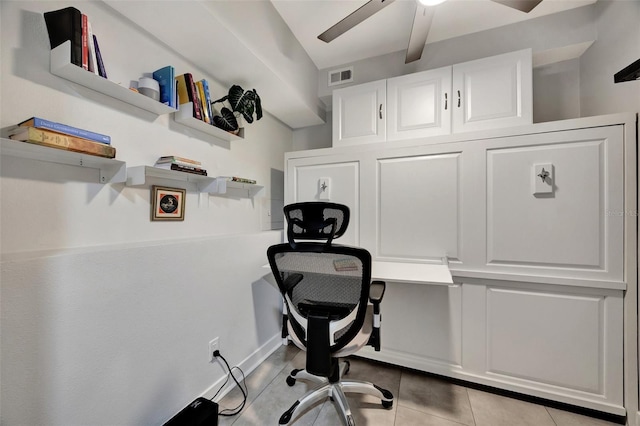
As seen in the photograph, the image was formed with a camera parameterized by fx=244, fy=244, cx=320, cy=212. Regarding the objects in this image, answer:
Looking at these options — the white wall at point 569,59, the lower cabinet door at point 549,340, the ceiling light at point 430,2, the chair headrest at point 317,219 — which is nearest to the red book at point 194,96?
the chair headrest at point 317,219

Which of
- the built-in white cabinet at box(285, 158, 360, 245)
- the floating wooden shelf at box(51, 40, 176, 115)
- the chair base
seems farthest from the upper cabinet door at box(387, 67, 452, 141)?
the chair base

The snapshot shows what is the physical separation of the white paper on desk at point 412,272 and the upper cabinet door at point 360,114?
1098 millimetres

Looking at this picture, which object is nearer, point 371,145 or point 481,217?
point 481,217

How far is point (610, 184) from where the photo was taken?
1.48 m

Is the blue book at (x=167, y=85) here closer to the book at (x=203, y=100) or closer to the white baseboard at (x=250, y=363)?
the book at (x=203, y=100)

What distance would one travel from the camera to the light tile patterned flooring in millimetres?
1474

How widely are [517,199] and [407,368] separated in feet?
5.02

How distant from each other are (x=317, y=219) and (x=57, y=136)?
42.6 inches

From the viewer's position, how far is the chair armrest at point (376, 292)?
1379 millimetres

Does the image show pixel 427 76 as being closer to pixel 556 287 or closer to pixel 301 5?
pixel 301 5

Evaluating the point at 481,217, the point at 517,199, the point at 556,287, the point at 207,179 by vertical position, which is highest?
the point at 207,179

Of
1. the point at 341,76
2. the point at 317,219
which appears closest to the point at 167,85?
the point at 317,219

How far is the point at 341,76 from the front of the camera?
2547mm

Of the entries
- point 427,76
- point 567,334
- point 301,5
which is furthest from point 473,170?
point 301,5
